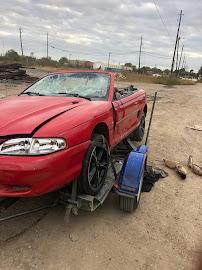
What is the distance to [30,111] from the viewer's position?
3.72m

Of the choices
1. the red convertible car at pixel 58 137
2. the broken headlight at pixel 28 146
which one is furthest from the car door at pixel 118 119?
the broken headlight at pixel 28 146

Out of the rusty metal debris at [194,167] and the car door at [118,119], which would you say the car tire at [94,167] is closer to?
the car door at [118,119]

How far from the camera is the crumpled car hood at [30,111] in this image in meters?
3.28

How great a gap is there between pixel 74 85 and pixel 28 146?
7.08 feet

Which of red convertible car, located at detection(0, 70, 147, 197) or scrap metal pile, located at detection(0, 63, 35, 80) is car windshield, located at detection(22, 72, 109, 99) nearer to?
red convertible car, located at detection(0, 70, 147, 197)

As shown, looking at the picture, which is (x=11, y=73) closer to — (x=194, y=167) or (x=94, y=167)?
(x=194, y=167)

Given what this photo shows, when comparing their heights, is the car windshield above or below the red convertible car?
above

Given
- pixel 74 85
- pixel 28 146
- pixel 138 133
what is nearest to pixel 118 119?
pixel 74 85

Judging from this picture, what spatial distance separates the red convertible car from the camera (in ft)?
10.1

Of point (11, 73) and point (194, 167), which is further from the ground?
point (11, 73)

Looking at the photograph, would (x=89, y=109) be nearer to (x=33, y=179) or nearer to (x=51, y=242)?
(x=33, y=179)

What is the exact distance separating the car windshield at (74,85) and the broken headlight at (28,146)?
1690 millimetres

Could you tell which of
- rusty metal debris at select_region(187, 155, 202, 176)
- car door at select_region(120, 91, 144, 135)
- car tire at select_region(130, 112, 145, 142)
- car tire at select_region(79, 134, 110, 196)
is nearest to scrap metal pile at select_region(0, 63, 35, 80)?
car tire at select_region(130, 112, 145, 142)

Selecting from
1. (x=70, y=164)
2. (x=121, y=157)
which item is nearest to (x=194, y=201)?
(x=121, y=157)
